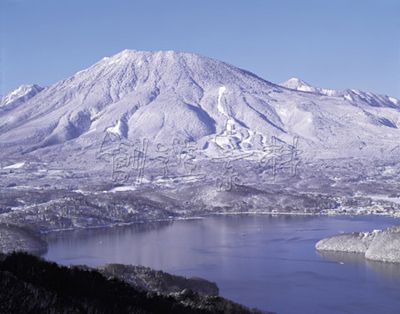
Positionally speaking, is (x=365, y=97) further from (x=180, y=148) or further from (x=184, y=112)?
(x=180, y=148)

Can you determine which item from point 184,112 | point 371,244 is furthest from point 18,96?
point 371,244

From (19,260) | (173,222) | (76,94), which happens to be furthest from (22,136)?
(19,260)

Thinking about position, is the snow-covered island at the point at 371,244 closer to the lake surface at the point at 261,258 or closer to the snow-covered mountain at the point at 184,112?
the lake surface at the point at 261,258

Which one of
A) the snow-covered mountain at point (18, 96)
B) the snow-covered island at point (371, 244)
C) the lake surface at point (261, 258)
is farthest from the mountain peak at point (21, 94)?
the snow-covered island at point (371, 244)

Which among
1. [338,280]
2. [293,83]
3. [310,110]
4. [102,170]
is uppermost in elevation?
[293,83]

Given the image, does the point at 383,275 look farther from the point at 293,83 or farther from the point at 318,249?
the point at 293,83
